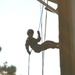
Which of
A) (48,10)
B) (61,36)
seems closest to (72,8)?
(61,36)

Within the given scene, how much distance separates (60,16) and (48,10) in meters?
1.99

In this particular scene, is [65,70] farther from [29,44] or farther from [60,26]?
[29,44]

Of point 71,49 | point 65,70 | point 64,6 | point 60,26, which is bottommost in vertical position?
point 65,70

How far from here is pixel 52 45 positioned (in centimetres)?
536

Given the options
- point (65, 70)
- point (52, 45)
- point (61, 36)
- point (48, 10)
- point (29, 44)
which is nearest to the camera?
point (65, 70)

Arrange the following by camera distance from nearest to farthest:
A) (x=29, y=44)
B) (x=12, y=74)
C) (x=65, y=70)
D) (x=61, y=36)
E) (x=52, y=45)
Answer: (x=65, y=70) → (x=61, y=36) → (x=52, y=45) → (x=29, y=44) → (x=12, y=74)

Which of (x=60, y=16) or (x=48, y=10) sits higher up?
(x=48, y=10)

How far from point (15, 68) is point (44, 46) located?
13797 millimetres

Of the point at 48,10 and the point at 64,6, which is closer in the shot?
the point at 64,6

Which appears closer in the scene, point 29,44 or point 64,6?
point 64,6

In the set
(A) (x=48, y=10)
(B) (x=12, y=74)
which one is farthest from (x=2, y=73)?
(A) (x=48, y=10)

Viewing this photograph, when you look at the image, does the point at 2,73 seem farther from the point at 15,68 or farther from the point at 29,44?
the point at 29,44

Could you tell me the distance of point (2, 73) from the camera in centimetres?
1883

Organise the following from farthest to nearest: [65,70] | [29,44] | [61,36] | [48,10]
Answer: [48,10], [29,44], [61,36], [65,70]
